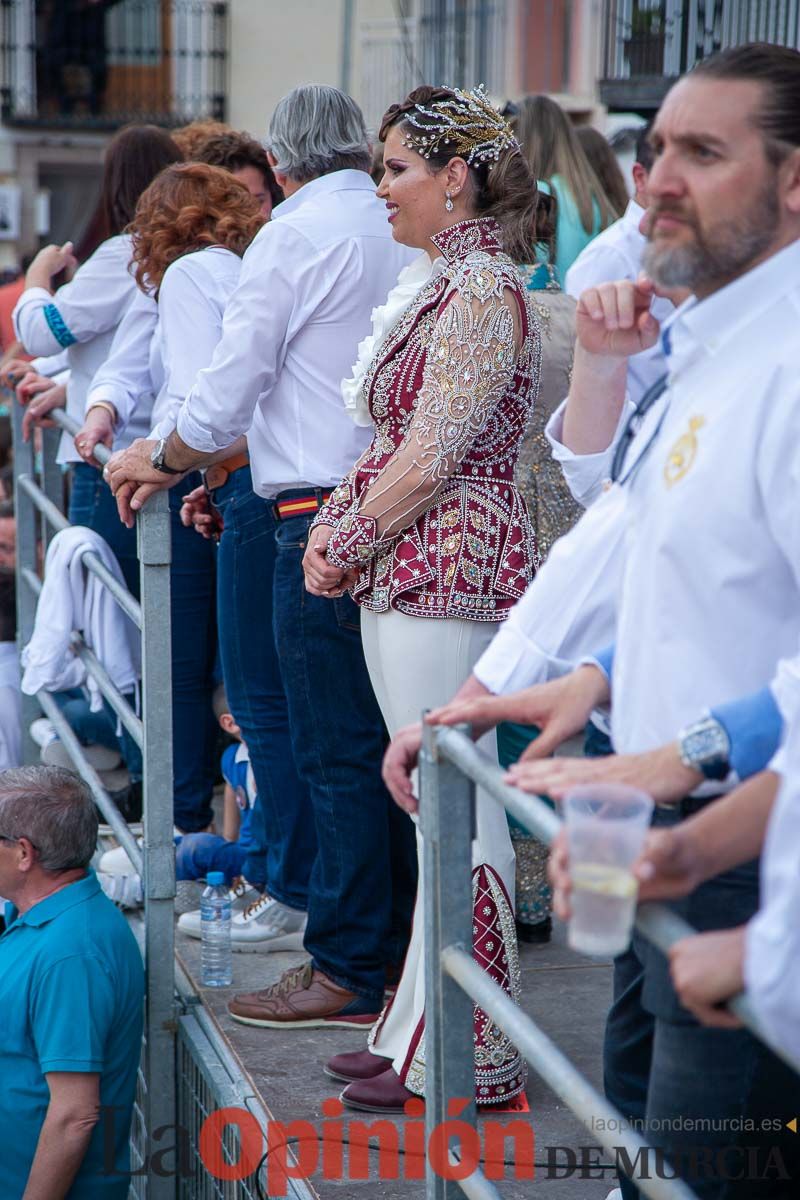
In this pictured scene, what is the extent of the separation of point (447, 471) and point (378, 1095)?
1159 mm

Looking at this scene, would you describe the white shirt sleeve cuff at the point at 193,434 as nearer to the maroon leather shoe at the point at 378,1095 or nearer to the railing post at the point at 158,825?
the railing post at the point at 158,825

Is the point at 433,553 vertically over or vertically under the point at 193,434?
under

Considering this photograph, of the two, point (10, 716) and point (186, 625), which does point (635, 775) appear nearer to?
point (186, 625)

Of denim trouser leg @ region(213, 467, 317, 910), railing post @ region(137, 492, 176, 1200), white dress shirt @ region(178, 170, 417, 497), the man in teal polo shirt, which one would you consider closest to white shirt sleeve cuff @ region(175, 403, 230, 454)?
white dress shirt @ region(178, 170, 417, 497)

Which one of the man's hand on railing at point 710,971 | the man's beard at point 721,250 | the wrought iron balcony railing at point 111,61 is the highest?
the wrought iron balcony railing at point 111,61

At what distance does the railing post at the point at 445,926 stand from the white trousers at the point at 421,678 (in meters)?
0.77

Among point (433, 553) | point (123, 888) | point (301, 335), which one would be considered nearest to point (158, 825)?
point (123, 888)

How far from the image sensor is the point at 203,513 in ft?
12.0

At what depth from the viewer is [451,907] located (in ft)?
6.03

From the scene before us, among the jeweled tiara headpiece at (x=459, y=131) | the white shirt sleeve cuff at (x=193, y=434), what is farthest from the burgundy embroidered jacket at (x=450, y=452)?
the white shirt sleeve cuff at (x=193, y=434)

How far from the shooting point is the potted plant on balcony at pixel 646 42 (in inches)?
485

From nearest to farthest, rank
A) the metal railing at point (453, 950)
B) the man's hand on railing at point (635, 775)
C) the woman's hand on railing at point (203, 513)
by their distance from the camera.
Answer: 1. the man's hand on railing at point (635, 775)
2. the metal railing at point (453, 950)
3. the woman's hand on railing at point (203, 513)

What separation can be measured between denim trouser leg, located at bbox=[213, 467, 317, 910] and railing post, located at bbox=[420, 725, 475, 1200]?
1518 mm

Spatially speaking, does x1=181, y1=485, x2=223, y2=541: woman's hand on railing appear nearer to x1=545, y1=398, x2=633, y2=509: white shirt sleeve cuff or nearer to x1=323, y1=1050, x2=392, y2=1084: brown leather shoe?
x1=323, y1=1050, x2=392, y2=1084: brown leather shoe
